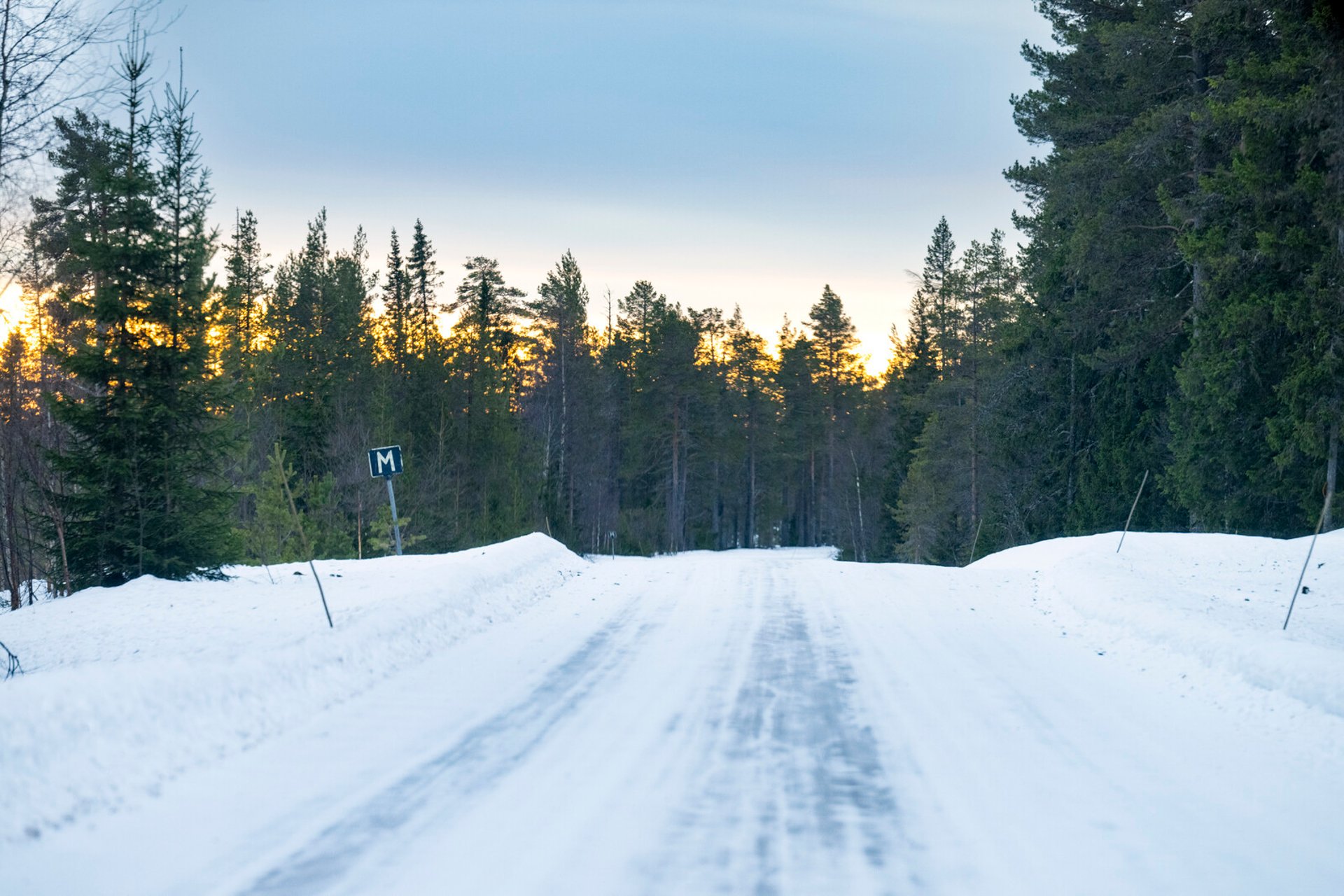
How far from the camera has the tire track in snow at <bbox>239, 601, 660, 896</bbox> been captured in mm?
4488

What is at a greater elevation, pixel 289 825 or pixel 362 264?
pixel 362 264

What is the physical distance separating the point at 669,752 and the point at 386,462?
11.0 m

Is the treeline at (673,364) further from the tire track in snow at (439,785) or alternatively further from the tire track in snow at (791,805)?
the tire track in snow at (791,805)

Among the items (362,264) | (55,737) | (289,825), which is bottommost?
(289,825)

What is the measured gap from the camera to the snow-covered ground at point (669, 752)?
4.59 metres

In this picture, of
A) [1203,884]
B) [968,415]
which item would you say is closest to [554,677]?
[1203,884]

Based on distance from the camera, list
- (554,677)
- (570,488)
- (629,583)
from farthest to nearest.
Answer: (570,488)
(629,583)
(554,677)

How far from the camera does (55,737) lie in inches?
230

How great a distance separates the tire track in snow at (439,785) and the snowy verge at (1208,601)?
559cm

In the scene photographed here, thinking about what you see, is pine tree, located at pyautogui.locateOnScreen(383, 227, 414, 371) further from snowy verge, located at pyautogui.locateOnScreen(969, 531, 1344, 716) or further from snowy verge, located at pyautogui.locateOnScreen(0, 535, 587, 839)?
snowy verge, located at pyautogui.locateOnScreen(969, 531, 1344, 716)

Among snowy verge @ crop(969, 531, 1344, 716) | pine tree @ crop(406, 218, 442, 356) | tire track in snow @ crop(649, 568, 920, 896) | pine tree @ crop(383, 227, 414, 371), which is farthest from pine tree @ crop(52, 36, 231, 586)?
pine tree @ crop(406, 218, 442, 356)

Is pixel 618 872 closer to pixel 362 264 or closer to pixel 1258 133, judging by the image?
pixel 1258 133

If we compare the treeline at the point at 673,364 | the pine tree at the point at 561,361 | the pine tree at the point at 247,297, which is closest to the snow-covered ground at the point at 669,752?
the treeline at the point at 673,364

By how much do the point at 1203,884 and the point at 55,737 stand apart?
6.27 m
